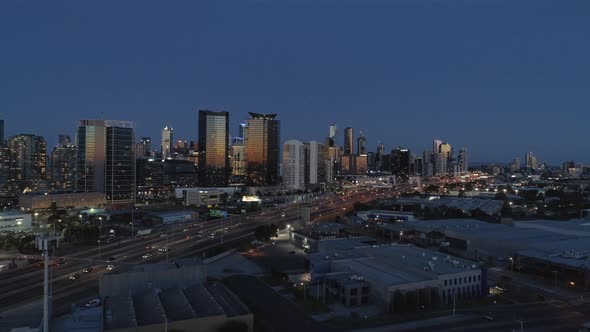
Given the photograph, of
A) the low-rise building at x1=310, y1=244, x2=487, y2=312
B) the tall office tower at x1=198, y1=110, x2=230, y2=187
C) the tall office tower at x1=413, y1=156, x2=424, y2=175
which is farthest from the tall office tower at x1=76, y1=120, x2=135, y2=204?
the tall office tower at x1=413, y1=156, x2=424, y2=175

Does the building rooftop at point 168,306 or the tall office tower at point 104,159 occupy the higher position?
the tall office tower at point 104,159

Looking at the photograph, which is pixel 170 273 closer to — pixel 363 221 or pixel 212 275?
pixel 212 275

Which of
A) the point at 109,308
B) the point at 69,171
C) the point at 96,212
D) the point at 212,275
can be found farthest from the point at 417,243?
the point at 69,171

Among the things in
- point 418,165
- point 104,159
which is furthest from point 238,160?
point 418,165

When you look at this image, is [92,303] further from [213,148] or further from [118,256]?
[213,148]

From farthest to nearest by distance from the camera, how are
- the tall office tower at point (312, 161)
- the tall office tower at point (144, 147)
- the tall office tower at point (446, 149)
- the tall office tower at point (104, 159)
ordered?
1. the tall office tower at point (446, 149)
2. the tall office tower at point (144, 147)
3. the tall office tower at point (312, 161)
4. the tall office tower at point (104, 159)

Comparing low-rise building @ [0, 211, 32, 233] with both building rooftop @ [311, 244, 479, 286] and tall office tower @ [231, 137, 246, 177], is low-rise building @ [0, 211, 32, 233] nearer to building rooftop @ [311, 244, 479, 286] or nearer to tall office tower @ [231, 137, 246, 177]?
building rooftop @ [311, 244, 479, 286]

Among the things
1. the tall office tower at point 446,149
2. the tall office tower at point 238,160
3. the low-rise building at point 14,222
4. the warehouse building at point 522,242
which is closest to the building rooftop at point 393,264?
the warehouse building at point 522,242

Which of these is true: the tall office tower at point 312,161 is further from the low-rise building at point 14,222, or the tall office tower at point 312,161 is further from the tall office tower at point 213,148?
the low-rise building at point 14,222
